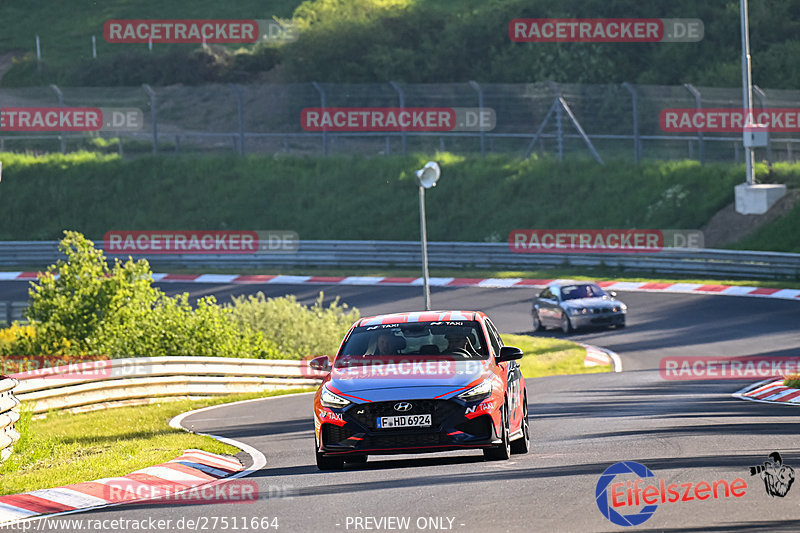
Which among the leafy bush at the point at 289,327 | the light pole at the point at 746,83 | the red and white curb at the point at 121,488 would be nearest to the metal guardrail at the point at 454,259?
the light pole at the point at 746,83

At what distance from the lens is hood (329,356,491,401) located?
40.2 ft

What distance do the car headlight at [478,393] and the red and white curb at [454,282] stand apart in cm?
2280

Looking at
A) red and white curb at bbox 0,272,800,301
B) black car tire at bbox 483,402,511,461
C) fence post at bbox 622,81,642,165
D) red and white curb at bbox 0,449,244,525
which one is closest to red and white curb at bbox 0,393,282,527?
red and white curb at bbox 0,449,244,525

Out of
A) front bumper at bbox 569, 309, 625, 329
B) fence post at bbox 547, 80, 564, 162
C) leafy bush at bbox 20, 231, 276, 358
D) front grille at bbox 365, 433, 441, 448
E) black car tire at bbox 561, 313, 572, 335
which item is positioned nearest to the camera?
front grille at bbox 365, 433, 441, 448

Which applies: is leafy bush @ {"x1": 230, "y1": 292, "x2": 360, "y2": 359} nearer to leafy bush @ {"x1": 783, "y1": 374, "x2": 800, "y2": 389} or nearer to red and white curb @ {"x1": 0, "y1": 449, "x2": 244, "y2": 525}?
leafy bush @ {"x1": 783, "y1": 374, "x2": 800, "y2": 389}

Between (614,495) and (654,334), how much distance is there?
20.6m

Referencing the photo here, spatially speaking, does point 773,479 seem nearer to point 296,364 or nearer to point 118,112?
point 296,364

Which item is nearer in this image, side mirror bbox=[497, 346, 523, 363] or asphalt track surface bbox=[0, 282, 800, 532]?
asphalt track surface bbox=[0, 282, 800, 532]

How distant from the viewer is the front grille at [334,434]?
12.2 meters

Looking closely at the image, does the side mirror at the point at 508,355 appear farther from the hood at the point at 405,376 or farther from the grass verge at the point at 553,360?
the grass verge at the point at 553,360

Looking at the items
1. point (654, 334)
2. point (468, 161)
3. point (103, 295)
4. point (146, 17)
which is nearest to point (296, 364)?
point (103, 295)

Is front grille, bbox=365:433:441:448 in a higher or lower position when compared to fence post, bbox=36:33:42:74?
lower

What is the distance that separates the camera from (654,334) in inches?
1206

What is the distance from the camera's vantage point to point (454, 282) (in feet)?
132
